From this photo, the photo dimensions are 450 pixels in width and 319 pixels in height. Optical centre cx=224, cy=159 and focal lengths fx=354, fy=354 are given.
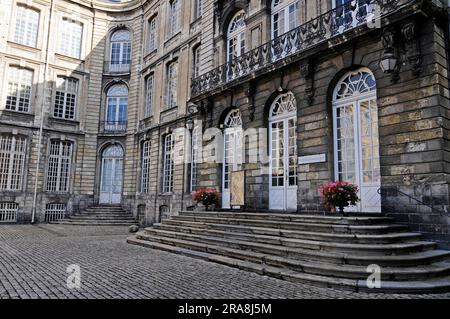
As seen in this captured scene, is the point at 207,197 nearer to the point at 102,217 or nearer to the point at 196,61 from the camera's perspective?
the point at 196,61

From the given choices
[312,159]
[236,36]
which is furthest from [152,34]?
[312,159]

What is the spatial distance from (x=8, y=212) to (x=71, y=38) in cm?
1047

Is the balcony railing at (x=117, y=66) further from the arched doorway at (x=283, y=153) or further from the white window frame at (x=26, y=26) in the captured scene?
the arched doorway at (x=283, y=153)

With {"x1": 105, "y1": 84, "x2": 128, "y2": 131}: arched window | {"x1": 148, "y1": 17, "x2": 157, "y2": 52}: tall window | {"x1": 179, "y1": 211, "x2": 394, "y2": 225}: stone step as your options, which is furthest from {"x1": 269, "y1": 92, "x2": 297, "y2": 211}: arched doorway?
{"x1": 105, "y1": 84, "x2": 128, "y2": 131}: arched window

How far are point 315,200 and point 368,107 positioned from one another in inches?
104

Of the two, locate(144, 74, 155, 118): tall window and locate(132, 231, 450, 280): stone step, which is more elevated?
locate(144, 74, 155, 118): tall window

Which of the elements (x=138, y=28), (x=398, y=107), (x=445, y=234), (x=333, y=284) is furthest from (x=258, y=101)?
(x=138, y=28)

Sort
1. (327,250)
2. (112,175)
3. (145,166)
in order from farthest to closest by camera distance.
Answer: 1. (112,175)
2. (145,166)
3. (327,250)

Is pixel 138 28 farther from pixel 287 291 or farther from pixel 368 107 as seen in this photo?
pixel 287 291

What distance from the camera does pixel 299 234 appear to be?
710 cm

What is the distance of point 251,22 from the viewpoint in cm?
1227

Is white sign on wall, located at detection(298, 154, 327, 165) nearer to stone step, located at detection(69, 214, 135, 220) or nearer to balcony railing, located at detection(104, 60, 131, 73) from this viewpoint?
stone step, located at detection(69, 214, 135, 220)

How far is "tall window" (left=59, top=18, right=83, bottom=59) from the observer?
67.7ft

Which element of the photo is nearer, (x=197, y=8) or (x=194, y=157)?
(x=194, y=157)
